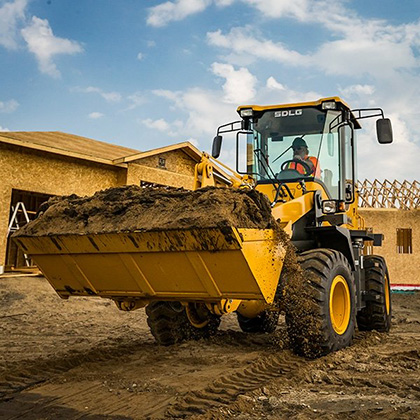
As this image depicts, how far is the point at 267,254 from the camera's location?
4.93m

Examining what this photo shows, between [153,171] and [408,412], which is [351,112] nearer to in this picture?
[408,412]

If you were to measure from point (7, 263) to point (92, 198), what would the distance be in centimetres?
1439

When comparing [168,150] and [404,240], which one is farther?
[404,240]

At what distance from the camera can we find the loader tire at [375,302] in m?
8.22

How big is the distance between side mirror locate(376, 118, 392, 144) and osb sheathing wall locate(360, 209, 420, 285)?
15952 millimetres

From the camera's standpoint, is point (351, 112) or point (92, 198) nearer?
point (92, 198)

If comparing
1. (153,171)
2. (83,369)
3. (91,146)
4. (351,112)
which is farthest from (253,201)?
(91,146)

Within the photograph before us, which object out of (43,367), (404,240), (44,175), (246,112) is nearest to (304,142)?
(246,112)

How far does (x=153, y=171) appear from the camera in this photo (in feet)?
58.3

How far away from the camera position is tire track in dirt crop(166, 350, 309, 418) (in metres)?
4.19

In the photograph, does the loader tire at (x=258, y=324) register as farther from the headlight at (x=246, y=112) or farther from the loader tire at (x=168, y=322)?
the headlight at (x=246, y=112)

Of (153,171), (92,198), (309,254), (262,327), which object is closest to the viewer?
(92,198)

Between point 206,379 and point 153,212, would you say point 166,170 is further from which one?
point 206,379

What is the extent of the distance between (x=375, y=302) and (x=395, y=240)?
15477mm
